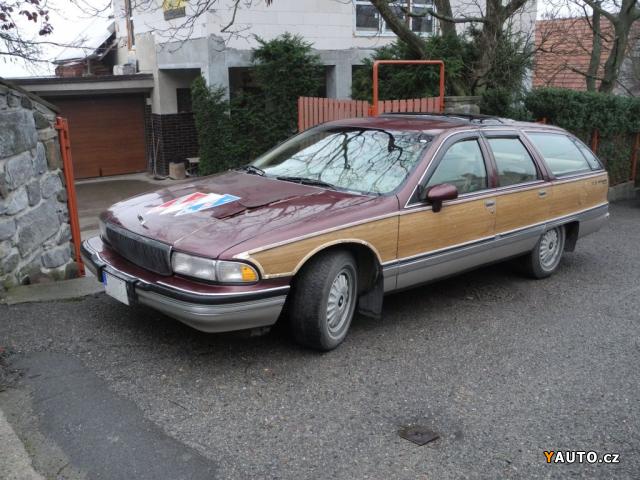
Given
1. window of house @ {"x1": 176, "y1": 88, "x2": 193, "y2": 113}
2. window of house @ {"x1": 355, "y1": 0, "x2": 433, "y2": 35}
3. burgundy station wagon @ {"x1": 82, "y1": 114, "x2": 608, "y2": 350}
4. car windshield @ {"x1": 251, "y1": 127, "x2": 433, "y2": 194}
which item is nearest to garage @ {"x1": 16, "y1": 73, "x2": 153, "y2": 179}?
window of house @ {"x1": 176, "y1": 88, "x2": 193, "y2": 113}

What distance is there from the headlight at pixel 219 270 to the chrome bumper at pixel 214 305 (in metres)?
0.09

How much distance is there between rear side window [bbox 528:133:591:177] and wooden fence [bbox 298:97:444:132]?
2.18 m

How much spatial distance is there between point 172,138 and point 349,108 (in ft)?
22.6

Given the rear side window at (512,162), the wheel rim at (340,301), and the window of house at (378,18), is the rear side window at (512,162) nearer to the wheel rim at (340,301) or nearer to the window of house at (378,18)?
the wheel rim at (340,301)

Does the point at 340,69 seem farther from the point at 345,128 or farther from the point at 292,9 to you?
the point at 345,128

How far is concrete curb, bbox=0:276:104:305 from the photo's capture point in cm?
537

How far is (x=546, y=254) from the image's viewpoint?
666cm

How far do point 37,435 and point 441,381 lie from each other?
7.98 ft

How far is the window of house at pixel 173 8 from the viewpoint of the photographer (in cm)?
1294

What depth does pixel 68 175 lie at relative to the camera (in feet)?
20.1

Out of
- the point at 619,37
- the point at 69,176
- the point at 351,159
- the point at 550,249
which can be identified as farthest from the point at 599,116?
the point at 69,176

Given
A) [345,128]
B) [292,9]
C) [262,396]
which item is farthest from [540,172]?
[292,9]

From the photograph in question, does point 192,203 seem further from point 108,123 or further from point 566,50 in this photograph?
point 566,50

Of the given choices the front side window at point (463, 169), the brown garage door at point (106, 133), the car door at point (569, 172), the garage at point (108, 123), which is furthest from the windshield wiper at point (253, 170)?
the brown garage door at point (106, 133)
